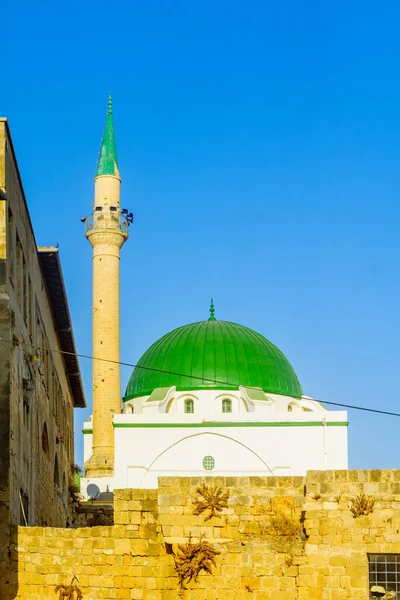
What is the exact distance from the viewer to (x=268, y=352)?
52.5 meters

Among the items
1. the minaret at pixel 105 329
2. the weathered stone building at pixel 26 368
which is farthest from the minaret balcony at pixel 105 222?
the weathered stone building at pixel 26 368

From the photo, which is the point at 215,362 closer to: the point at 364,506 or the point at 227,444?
the point at 227,444

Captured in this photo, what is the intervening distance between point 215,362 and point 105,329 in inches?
212

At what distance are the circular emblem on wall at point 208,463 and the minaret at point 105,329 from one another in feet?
16.5

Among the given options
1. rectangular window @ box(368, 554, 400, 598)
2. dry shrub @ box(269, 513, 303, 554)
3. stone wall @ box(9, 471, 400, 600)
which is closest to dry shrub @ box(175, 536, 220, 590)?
stone wall @ box(9, 471, 400, 600)

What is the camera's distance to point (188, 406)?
5047cm

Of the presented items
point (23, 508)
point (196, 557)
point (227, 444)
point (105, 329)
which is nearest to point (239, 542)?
point (196, 557)

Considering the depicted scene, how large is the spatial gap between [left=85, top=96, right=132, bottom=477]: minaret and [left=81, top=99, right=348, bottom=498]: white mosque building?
0.14 ft

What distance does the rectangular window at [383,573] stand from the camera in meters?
13.7

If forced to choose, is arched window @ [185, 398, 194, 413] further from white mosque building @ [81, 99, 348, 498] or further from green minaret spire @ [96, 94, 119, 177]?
green minaret spire @ [96, 94, 119, 177]

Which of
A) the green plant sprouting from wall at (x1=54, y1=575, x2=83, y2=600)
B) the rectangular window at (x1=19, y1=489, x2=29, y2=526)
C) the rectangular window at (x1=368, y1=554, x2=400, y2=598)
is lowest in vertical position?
the green plant sprouting from wall at (x1=54, y1=575, x2=83, y2=600)

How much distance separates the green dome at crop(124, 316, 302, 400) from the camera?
50625mm

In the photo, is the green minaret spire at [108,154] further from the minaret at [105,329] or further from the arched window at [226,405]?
the arched window at [226,405]

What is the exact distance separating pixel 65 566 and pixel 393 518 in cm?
432
